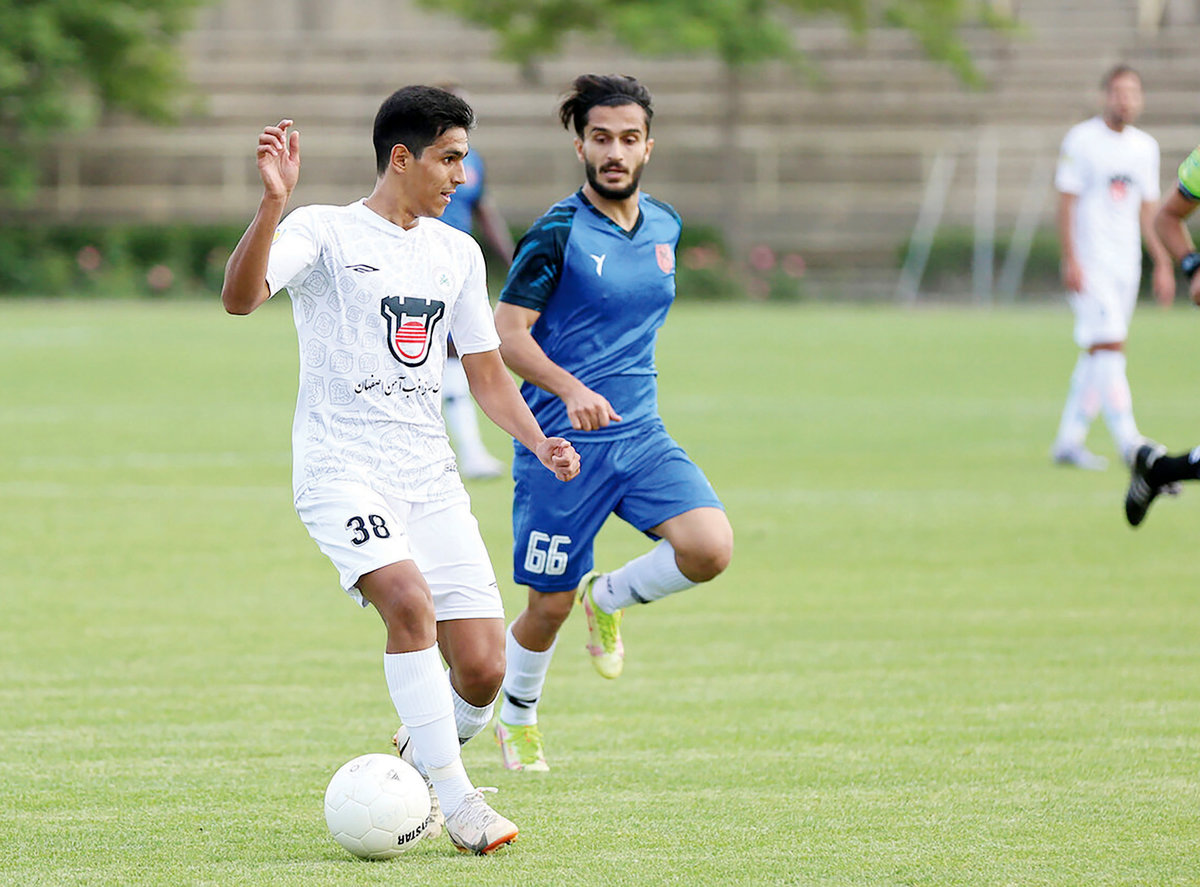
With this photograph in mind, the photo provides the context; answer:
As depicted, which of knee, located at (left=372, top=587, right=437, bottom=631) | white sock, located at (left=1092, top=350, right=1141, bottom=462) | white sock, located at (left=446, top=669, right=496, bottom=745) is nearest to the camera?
knee, located at (left=372, top=587, right=437, bottom=631)

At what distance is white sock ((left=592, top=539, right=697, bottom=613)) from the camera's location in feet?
21.2

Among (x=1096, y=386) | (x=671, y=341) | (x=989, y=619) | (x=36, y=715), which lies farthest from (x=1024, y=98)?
(x=36, y=715)

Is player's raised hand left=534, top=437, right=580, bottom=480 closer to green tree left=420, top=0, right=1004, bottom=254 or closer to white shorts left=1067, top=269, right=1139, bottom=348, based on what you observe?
white shorts left=1067, top=269, right=1139, bottom=348

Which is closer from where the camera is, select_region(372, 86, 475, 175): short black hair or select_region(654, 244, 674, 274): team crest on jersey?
select_region(372, 86, 475, 175): short black hair

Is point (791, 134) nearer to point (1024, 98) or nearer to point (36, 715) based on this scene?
point (1024, 98)

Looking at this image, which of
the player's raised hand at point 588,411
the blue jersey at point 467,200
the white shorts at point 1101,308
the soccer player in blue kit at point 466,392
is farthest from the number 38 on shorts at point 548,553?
the white shorts at point 1101,308

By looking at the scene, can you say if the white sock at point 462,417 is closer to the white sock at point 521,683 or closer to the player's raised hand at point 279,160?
the white sock at point 521,683

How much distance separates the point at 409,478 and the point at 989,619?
436cm

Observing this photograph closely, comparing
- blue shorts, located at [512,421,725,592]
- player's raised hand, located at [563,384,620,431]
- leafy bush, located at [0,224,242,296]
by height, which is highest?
player's raised hand, located at [563,384,620,431]

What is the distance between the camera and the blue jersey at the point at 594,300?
6.41 metres

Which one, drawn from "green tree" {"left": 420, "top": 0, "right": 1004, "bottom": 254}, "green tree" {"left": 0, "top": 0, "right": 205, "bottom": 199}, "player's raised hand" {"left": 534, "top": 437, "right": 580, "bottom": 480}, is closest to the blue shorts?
"player's raised hand" {"left": 534, "top": 437, "right": 580, "bottom": 480}

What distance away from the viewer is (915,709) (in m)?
6.91

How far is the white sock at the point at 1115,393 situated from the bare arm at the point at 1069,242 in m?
0.54

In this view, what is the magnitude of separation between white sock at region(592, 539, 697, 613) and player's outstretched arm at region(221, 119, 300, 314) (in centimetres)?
204
